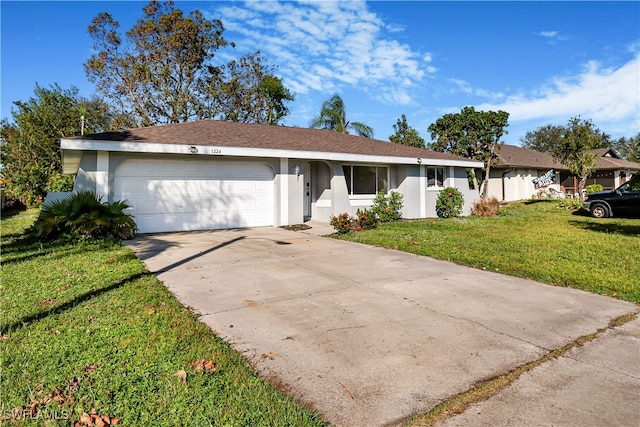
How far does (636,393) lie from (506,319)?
1479 millimetres

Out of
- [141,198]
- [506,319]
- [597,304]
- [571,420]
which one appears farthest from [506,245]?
[141,198]

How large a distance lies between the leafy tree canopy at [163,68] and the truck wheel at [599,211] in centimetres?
2401

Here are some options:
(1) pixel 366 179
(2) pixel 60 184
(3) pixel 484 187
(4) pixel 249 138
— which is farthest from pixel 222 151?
(3) pixel 484 187

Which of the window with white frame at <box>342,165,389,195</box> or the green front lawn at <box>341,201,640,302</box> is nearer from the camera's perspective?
the green front lawn at <box>341,201,640,302</box>

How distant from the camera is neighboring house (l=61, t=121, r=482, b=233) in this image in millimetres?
10422

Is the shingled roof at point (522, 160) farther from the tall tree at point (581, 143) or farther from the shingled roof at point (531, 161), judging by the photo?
the tall tree at point (581, 143)

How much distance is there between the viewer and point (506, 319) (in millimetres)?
4047

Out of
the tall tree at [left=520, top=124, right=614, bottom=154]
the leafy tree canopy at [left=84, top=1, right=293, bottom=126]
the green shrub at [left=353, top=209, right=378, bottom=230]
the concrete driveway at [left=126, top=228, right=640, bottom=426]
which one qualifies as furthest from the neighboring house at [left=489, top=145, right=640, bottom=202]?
the concrete driveway at [left=126, top=228, right=640, bottom=426]

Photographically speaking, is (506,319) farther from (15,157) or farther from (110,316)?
(15,157)

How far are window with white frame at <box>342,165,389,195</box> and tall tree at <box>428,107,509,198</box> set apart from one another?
9121 millimetres

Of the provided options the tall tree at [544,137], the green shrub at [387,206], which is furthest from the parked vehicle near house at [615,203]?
the tall tree at [544,137]

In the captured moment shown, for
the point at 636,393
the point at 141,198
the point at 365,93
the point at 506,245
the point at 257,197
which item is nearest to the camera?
the point at 636,393

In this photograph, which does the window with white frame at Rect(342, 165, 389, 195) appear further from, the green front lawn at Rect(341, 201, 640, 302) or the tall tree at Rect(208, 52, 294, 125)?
the tall tree at Rect(208, 52, 294, 125)

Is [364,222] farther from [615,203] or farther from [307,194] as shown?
[615,203]
